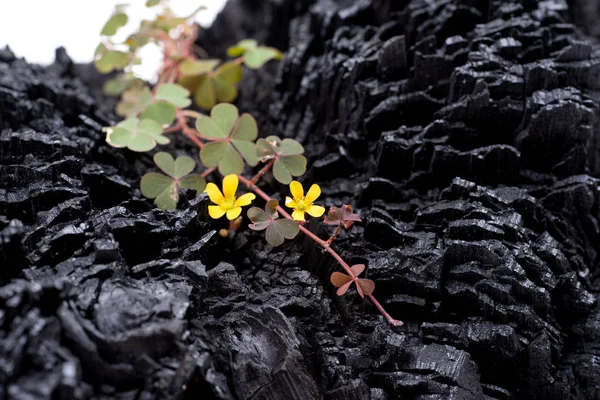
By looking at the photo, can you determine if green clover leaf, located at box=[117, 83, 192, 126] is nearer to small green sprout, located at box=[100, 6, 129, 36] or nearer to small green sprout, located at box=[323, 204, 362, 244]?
small green sprout, located at box=[100, 6, 129, 36]

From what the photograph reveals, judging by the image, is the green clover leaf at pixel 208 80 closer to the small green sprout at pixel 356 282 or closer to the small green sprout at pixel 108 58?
the small green sprout at pixel 108 58

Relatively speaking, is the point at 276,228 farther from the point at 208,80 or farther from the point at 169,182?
the point at 208,80

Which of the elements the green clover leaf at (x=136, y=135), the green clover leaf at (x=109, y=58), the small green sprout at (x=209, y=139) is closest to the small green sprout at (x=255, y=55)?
the small green sprout at (x=209, y=139)

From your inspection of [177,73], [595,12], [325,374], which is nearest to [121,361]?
[325,374]

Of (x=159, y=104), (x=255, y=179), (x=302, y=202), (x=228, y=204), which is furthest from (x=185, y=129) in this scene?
(x=302, y=202)

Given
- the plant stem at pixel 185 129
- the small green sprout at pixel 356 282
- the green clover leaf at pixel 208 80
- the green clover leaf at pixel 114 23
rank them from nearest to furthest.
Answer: the small green sprout at pixel 356 282
the plant stem at pixel 185 129
the green clover leaf at pixel 114 23
the green clover leaf at pixel 208 80

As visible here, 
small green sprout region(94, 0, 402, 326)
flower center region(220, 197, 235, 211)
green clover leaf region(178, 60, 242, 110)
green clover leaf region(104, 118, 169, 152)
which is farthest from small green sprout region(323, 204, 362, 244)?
green clover leaf region(178, 60, 242, 110)
